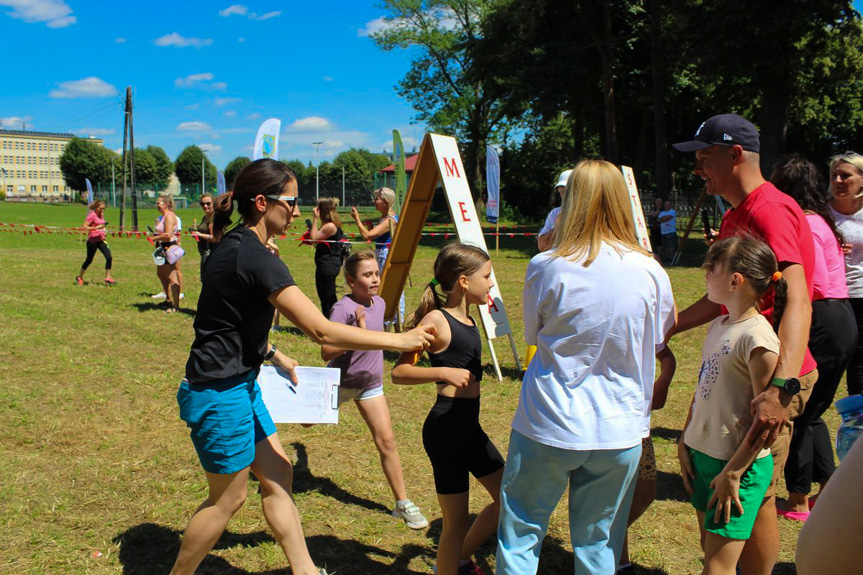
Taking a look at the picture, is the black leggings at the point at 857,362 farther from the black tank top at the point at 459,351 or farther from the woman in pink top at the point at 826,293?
the black tank top at the point at 459,351

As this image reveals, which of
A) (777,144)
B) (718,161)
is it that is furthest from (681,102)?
(718,161)

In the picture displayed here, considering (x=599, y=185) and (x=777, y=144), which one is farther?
(x=777, y=144)

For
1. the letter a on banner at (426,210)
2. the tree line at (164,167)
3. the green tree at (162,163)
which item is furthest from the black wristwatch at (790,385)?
the green tree at (162,163)

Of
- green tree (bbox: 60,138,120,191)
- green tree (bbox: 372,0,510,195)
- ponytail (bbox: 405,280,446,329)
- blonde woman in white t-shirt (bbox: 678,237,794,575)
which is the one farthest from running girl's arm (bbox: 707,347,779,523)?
green tree (bbox: 60,138,120,191)

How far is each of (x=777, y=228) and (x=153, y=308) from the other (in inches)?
428

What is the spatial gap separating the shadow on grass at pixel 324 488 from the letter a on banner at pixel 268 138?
620 centimetres

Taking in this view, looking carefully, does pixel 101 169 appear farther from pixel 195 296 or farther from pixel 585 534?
pixel 585 534

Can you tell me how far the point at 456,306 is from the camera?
322 centimetres

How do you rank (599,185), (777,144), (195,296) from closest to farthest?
(599,185)
(195,296)
(777,144)

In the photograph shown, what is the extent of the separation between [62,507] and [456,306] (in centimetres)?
292

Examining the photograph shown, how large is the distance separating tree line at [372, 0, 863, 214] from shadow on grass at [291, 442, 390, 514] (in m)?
18.1

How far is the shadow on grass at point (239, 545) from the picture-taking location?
11.8 feet

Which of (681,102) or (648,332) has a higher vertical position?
(681,102)

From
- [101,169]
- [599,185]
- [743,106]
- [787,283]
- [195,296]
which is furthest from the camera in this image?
[101,169]
